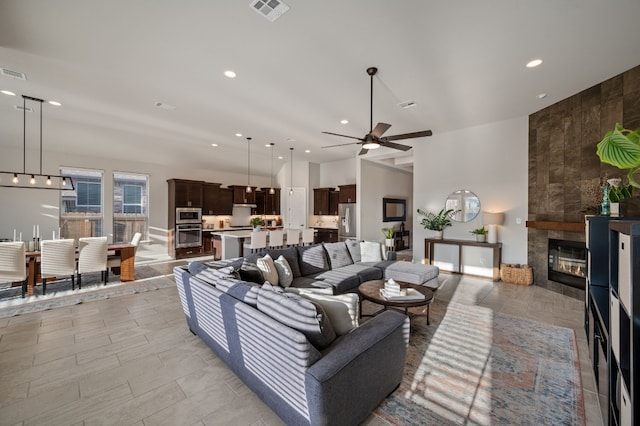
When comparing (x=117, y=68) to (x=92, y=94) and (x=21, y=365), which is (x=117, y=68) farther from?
(x=21, y=365)

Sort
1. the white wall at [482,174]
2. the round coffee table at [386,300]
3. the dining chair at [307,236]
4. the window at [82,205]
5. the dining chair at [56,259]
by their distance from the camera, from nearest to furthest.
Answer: the round coffee table at [386,300]
the dining chair at [56,259]
the white wall at [482,174]
the window at [82,205]
the dining chair at [307,236]

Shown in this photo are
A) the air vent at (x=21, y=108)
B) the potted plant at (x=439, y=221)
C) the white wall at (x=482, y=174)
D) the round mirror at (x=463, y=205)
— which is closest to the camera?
the air vent at (x=21, y=108)

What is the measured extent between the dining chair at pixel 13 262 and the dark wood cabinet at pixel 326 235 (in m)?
6.69

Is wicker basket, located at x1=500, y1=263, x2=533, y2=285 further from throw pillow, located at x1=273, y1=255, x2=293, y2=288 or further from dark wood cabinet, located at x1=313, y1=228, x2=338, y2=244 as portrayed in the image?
dark wood cabinet, located at x1=313, y1=228, x2=338, y2=244

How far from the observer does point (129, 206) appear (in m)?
7.43

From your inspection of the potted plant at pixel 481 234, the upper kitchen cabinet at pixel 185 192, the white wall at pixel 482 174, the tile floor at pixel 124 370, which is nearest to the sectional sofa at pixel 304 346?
the tile floor at pixel 124 370

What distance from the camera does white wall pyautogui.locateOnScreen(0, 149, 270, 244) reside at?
5777 millimetres

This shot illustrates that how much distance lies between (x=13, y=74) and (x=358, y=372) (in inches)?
226

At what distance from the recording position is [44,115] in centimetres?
521

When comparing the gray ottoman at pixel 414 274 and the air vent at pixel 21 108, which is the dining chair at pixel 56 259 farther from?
the gray ottoman at pixel 414 274

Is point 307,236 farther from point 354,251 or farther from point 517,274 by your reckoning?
point 517,274

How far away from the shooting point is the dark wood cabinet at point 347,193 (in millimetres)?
8625

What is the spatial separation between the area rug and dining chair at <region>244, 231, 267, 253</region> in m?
4.20

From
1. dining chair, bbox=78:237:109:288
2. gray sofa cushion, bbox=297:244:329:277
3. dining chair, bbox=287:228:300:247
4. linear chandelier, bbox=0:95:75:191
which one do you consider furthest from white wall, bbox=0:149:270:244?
gray sofa cushion, bbox=297:244:329:277
